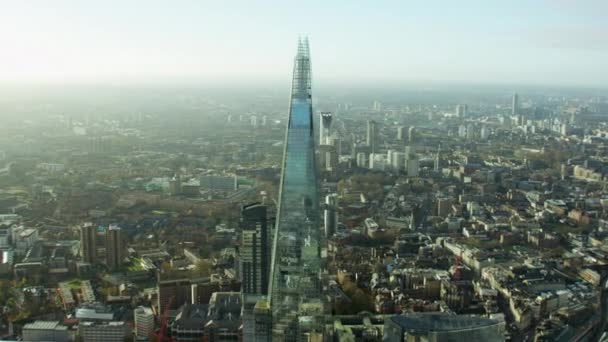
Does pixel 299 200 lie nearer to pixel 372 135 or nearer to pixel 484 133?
pixel 372 135

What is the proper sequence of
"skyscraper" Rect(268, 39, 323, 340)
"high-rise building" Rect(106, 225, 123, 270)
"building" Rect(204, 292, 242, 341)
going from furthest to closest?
"high-rise building" Rect(106, 225, 123, 270)
"building" Rect(204, 292, 242, 341)
"skyscraper" Rect(268, 39, 323, 340)

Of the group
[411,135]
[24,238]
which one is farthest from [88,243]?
[411,135]

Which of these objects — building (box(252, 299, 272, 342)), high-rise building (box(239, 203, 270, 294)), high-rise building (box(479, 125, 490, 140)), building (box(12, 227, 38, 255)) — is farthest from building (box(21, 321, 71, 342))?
high-rise building (box(479, 125, 490, 140))

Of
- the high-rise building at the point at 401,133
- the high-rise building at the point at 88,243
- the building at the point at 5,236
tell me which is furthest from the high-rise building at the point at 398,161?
the building at the point at 5,236

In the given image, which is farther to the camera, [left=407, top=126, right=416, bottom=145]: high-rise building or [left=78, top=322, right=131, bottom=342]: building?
[left=407, top=126, right=416, bottom=145]: high-rise building

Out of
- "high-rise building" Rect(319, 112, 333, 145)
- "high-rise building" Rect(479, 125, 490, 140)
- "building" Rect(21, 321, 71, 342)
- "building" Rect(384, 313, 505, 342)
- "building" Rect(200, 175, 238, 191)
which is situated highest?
"high-rise building" Rect(319, 112, 333, 145)

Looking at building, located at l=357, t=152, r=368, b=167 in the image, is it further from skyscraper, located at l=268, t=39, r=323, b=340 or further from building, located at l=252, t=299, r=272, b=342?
building, located at l=252, t=299, r=272, b=342
